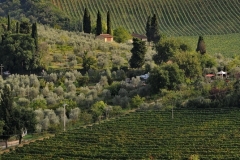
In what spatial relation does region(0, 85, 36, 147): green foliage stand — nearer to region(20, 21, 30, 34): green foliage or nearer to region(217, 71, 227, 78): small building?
region(217, 71, 227, 78): small building

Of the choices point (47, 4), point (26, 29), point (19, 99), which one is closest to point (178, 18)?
point (47, 4)

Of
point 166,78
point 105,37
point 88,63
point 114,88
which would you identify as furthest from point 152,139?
point 105,37

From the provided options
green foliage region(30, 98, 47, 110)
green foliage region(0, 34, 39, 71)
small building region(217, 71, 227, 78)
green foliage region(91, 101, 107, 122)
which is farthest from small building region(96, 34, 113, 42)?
green foliage region(91, 101, 107, 122)

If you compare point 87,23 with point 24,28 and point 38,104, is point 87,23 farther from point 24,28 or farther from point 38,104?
point 38,104

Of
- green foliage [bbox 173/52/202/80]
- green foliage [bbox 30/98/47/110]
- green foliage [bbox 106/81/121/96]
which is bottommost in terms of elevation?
green foliage [bbox 30/98/47/110]

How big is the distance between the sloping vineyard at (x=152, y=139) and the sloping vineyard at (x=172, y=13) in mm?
78859

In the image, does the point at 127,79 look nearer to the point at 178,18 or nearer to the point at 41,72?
the point at 41,72

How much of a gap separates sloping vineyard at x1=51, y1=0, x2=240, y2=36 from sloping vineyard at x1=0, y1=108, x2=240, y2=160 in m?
78.9

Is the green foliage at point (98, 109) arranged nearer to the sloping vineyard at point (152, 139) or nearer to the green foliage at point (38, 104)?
the sloping vineyard at point (152, 139)

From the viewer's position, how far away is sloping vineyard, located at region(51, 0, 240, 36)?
145625mm

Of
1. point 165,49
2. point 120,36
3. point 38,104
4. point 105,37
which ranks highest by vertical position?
point 120,36

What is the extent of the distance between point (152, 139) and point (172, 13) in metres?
98.9

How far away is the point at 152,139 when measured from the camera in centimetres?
5847

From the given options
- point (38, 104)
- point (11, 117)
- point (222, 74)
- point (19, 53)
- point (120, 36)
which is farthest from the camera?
point (120, 36)
